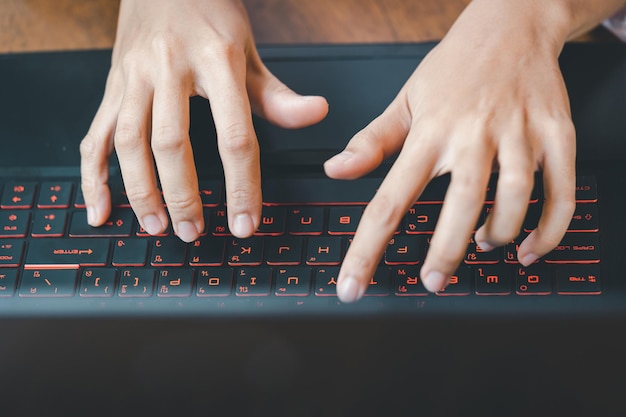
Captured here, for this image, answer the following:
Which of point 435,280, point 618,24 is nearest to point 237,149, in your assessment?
point 435,280

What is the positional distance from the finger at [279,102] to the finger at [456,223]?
0.48ft

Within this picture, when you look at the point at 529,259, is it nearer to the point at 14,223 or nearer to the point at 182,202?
the point at 182,202

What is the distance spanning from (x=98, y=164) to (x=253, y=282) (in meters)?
0.20

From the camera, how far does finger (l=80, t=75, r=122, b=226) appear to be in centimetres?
58

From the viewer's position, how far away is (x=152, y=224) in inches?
22.3

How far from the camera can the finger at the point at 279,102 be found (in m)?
0.55

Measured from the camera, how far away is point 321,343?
1.62ft

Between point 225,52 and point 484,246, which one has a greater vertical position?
point 225,52

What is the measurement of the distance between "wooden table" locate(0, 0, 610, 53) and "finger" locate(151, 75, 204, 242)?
0.60ft

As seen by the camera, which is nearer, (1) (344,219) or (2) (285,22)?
(1) (344,219)

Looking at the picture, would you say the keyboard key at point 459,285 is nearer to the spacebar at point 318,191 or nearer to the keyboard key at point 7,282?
the spacebar at point 318,191

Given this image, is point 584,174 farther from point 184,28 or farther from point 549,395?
point 184,28

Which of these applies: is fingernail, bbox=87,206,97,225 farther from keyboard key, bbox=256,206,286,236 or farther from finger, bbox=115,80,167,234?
keyboard key, bbox=256,206,286,236

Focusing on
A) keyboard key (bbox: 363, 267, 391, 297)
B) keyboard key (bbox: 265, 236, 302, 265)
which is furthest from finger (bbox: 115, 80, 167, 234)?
keyboard key (bbox: 363, 267, 391, 297)
